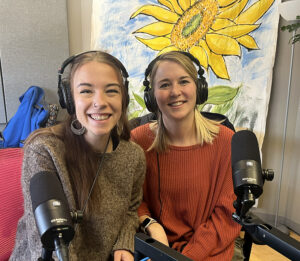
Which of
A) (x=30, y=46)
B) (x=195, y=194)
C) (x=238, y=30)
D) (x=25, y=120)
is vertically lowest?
(x=195, y=194)

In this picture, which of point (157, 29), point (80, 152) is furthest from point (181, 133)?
point (157, 29)

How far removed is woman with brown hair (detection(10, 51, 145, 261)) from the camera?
83 cm

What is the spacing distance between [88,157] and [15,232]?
16.3 inches

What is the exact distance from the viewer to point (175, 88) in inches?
41.8

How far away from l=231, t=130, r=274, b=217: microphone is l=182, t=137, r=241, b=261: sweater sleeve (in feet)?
1.60

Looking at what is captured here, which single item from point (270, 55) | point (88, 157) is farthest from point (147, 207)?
point (270, 55)

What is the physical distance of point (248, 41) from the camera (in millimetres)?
2082

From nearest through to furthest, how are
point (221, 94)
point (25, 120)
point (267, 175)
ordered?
1. point (267, 175)
2. point (25, 120)
3. point (221, 94)

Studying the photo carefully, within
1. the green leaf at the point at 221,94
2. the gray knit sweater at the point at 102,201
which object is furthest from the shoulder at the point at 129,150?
the green leaf at the point at 221,94

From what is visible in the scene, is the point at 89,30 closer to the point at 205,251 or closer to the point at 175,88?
the point at 175,88

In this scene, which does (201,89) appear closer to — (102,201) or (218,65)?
(102,201)

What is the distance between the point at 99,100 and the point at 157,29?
1.51m

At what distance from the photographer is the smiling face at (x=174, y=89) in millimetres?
1067

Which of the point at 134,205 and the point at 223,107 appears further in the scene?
the point at 223,107
